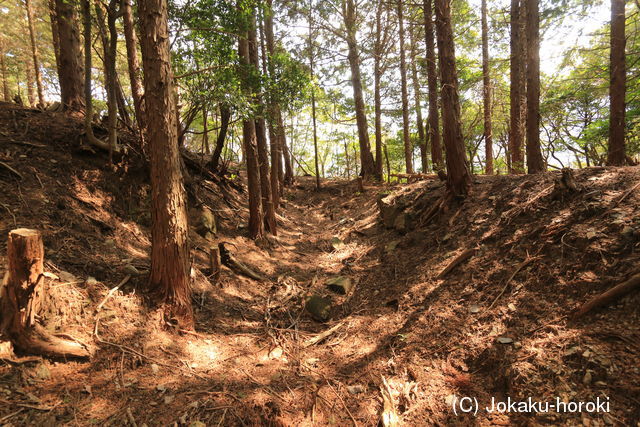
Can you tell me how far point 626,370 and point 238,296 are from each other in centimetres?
503

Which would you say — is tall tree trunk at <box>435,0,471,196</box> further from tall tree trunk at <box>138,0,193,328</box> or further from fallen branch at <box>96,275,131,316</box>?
fallen branch at <box>96,275,131,316</box>

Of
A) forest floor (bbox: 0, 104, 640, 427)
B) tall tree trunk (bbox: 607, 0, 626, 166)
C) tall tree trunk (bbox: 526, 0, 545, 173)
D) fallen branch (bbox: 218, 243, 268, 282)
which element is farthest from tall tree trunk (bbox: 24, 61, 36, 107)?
tall tree trunk (bbox: 607, 0, 626, 166)

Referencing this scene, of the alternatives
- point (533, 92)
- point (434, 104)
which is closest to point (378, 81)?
point (434, 104)

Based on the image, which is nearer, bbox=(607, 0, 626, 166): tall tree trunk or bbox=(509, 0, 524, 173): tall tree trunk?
bbox=(607, 0, 626, 166): tall tree trunk

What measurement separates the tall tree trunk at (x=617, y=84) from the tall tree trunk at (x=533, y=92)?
1521 mm

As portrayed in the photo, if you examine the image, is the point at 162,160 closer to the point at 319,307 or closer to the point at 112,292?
the point at 112,292

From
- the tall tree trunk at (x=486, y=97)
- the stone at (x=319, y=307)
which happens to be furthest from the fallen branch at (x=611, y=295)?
the tall tree trunk at (x=486, y=97)

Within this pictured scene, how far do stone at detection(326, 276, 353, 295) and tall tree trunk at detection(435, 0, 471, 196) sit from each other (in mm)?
2931

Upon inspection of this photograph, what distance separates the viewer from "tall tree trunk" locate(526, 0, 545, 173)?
7.36 meters

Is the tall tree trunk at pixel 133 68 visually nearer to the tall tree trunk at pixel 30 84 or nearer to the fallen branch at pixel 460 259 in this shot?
the fallen branch at pixel 460 259

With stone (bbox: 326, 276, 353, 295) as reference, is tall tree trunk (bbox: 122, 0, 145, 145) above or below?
above

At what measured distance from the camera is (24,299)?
9.29 ft

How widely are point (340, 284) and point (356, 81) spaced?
11.5 m

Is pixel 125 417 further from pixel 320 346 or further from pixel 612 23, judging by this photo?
pixel 612 23
